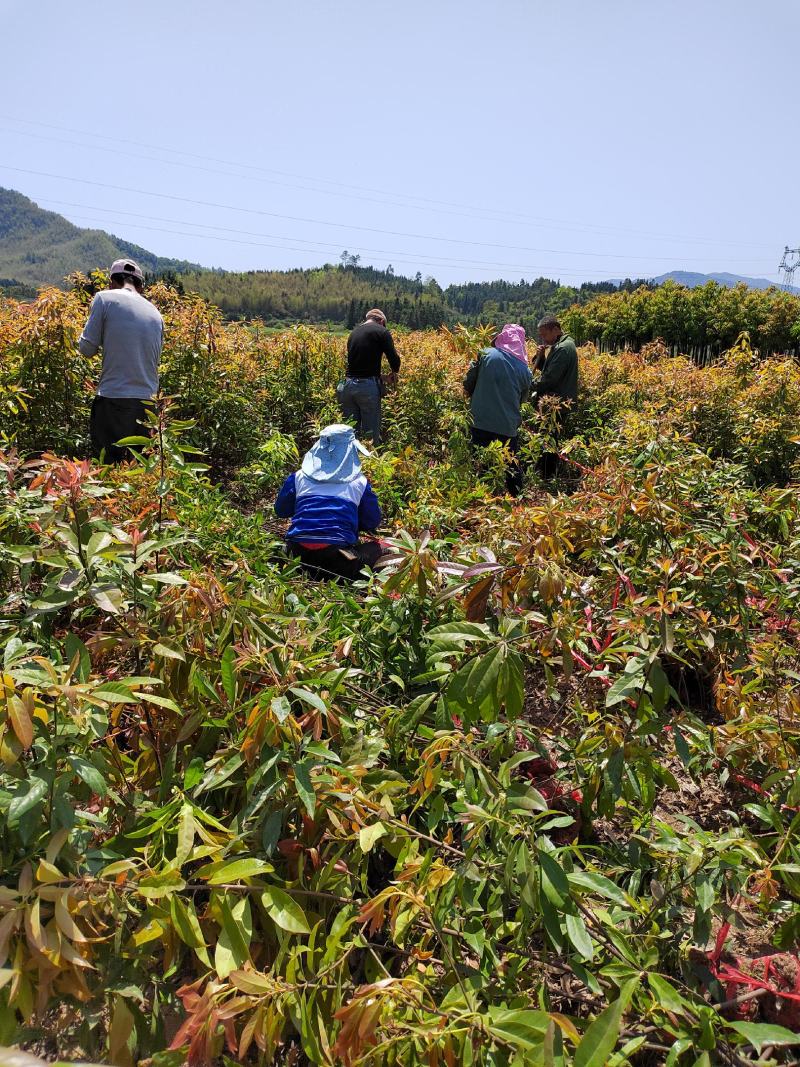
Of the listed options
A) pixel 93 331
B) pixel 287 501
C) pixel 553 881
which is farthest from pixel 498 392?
pixel 553 881

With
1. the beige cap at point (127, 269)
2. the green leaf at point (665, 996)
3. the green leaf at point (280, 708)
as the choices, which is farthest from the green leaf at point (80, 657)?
the beige cap at point (127, 269)

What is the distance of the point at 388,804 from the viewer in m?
1.33

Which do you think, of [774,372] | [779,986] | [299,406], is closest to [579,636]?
[779,986]

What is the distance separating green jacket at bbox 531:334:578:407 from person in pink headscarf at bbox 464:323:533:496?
1.85 ft

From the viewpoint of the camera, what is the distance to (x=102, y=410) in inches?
163

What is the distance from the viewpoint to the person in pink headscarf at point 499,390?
16.8 feet

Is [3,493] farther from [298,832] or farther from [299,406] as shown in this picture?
[299,406]

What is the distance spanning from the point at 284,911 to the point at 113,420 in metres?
3.68

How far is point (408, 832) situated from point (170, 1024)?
2.29ft

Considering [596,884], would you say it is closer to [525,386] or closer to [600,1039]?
[600,1039]

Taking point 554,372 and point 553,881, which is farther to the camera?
point 554,372

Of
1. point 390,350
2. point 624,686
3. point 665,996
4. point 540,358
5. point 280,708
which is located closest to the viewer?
point 665,996

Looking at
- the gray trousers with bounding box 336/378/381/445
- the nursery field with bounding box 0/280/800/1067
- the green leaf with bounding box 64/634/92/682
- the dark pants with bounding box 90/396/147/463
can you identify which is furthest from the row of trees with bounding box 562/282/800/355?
the green leaf with bounding box 64/634/92/682

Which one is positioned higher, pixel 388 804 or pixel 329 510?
pixel 329 510
